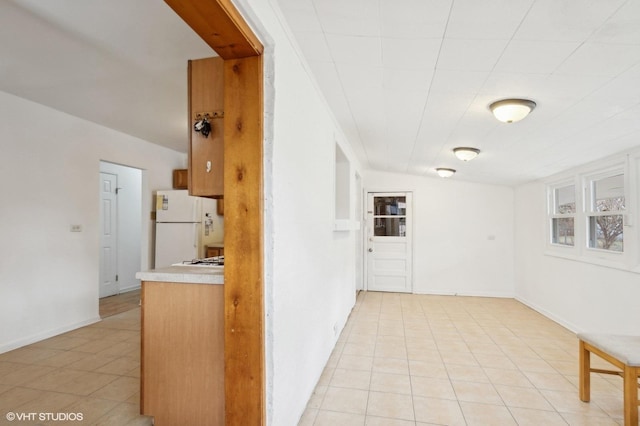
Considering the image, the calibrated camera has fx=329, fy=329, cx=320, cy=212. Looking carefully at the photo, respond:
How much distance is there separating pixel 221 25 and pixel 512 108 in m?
1.96

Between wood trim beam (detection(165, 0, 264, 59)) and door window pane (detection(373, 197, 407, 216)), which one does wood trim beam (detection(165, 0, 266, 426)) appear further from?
door window pane (detection(373, 197, 407, 216))

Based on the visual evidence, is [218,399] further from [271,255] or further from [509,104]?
[509,104]

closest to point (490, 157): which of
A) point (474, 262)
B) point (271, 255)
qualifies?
point (474, 262)

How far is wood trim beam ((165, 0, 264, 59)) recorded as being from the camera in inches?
46.5

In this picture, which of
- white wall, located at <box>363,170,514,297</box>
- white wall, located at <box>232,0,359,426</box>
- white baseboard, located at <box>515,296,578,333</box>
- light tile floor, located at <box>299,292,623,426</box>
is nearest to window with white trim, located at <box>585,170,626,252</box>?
white baseboard, located at <box>515,296,578,333</box>

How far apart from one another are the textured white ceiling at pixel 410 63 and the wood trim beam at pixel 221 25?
300mm

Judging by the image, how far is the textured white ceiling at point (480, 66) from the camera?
145 centimetres

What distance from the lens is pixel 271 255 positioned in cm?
160

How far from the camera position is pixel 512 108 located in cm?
226

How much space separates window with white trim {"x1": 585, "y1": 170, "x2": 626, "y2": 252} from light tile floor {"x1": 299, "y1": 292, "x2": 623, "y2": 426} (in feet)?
3.70

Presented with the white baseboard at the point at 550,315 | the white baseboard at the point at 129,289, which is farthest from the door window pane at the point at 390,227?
the white baseboard at the point at 129,289

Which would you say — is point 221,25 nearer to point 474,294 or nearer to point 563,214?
point 563,214

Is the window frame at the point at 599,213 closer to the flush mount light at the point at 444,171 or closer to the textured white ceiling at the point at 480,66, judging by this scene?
the textured white ceiling at the point at 480,66

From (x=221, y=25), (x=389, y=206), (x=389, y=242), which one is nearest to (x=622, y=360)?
(x=221, y=25)
